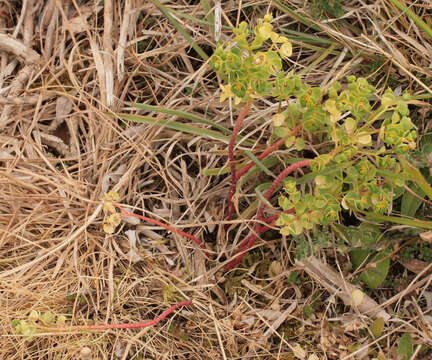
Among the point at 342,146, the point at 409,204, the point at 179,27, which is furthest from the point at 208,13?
the point at 409,204

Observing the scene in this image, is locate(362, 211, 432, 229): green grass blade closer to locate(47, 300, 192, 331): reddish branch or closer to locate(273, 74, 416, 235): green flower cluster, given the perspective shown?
locate(273, 74, 416, 235): green flower cluster

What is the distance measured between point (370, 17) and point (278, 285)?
0.93 metres

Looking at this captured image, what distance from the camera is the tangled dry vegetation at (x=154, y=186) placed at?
5.06ft

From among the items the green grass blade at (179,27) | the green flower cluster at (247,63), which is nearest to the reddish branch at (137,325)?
the green flower cluster at (247,63)

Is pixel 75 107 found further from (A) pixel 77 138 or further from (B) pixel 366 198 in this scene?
(B) pixel 366 198

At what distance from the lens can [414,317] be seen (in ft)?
4.93

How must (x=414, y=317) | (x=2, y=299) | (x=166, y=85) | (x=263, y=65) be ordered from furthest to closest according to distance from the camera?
(x=166, y=85) → (x=2, y=299) → (x=414, y=317) → (x=263, y=65)

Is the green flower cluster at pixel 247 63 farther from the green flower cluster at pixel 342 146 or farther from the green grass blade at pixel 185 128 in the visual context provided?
the green grass blade at pixel 185 128

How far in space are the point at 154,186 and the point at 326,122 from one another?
28.7 inches

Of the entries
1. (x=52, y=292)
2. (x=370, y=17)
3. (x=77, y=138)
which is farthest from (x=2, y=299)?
(x=370, y=17)

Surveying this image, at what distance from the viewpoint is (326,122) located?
124cm

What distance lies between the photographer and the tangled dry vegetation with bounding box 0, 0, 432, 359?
1.54 meters

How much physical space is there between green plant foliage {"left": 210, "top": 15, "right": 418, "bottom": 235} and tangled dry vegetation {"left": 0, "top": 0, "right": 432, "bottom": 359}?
1.11ft

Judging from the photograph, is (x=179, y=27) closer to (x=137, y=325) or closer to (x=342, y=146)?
(x=342, y=146)
